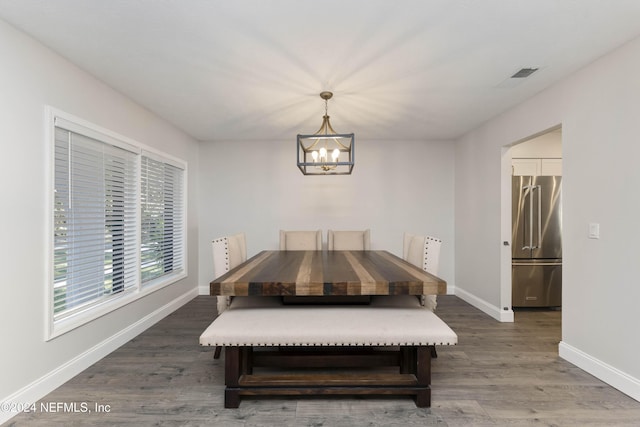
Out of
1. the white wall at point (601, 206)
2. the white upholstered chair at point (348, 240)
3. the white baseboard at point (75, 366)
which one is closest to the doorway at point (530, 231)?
the white wall at point (601, 206)

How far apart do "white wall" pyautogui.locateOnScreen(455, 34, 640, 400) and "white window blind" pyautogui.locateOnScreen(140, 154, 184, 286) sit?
4056 mm

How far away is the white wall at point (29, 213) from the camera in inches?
71.5

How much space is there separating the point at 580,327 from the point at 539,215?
1.68 m

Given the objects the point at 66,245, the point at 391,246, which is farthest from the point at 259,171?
the point at 66,245

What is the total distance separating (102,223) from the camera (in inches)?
104

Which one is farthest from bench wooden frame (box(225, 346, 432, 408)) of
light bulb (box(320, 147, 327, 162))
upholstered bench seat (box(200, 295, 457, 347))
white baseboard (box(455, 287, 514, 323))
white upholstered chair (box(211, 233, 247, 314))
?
white baseboard (box(455, 287, 514, 323))

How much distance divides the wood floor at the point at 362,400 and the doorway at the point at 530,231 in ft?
3.15

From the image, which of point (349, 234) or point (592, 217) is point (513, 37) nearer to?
point (592, 217)

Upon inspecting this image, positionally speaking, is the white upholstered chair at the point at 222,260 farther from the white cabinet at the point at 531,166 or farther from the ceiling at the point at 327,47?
the white cabinet at the point at 531,166

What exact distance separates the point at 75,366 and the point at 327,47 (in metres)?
2.98

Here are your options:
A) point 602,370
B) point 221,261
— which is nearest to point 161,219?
point 221,261

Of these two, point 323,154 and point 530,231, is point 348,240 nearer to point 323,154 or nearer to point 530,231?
point 323,154

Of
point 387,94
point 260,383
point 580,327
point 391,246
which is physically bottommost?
point 260,383

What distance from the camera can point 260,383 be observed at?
189cm
